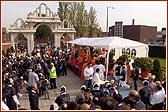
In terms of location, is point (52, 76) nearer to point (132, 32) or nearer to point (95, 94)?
point (95, 94)

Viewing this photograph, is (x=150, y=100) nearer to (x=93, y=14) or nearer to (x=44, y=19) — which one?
(x=44, y=19)

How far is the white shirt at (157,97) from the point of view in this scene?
27.4 ft

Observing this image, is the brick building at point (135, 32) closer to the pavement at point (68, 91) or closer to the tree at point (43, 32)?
the tree at point (43, 32)

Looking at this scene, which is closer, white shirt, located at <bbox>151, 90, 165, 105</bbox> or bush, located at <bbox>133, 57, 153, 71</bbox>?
white shirt, located at <bbox>151, 90, 165, 105</bbox>

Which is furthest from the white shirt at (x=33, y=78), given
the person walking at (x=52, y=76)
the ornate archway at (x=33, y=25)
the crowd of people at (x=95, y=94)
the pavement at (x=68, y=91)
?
the ornate archway at (x=33, y=25)

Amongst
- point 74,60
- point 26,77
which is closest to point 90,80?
point 26,77

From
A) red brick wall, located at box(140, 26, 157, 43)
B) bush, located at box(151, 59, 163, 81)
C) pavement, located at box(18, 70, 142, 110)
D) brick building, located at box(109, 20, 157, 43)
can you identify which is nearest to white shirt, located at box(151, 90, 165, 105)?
pavement, located at box(18, 70, 142, 110)

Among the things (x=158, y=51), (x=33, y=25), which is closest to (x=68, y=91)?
(x=33, y=25)

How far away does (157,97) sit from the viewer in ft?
27.3

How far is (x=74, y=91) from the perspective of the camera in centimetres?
1381

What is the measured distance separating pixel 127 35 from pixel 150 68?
4959cm

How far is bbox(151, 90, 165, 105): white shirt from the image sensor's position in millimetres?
8344

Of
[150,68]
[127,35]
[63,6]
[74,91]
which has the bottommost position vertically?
[74,91]

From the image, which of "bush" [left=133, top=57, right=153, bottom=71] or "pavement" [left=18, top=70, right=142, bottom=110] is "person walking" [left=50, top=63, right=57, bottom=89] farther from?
"bush" [left=133, top=57, right=153, bottom=71]
